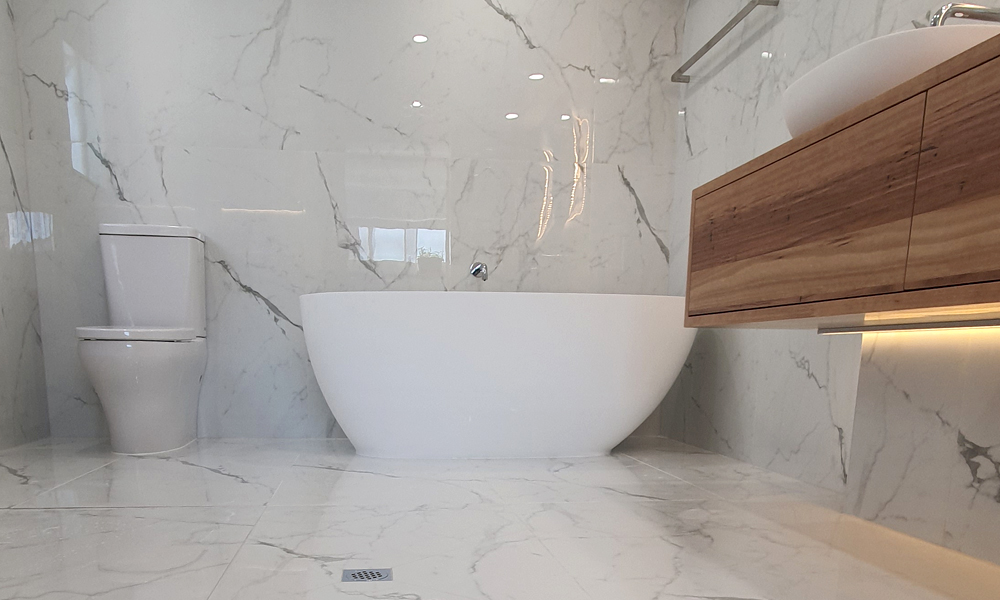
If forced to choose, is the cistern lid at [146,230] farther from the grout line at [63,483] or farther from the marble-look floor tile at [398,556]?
the marble-look floor tile at [398,556]

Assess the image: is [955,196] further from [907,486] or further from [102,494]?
[102,494]

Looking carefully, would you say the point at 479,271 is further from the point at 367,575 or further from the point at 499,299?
the point at 367,575

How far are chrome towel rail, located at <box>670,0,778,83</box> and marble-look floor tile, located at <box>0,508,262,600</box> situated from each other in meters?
1.98

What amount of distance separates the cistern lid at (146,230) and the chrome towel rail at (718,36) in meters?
1.95

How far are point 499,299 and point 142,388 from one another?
1.22m

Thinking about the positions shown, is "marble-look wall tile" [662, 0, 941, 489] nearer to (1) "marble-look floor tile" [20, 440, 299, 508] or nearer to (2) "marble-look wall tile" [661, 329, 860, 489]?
(2) "marble-look wall tile" [661, 329, 860, 489]

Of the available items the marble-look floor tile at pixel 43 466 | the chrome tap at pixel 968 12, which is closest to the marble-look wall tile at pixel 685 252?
the chrome tap at pixel 968 12

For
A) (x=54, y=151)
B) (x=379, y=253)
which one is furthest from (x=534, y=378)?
(x=54, y=151)

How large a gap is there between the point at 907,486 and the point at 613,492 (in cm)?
63

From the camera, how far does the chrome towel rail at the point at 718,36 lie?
176cm

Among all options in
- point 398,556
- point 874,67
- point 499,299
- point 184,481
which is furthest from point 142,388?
point 874,67

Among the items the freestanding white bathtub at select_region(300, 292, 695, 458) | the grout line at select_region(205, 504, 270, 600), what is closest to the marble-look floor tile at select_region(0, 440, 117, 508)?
the grout line at select_region(205, 504, 270, 600)

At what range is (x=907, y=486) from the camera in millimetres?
1187

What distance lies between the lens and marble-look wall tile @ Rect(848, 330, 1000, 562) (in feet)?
3.39
